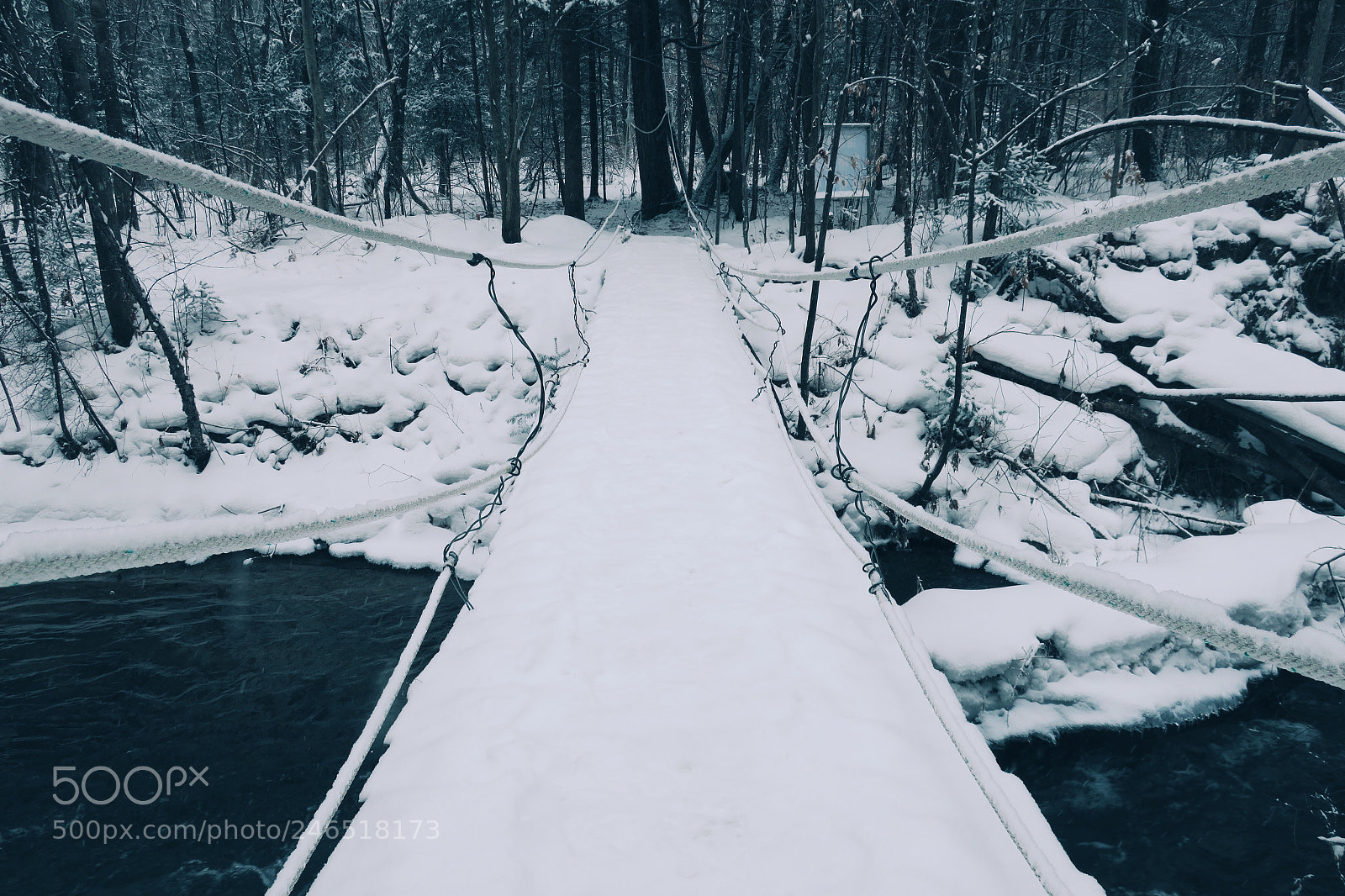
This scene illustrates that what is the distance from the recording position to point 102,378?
6902 millimetres

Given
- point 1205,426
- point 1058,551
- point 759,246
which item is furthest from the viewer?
point 759,246

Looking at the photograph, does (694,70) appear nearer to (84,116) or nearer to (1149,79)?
(1149,79)

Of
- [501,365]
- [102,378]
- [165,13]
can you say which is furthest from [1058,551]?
[165,13]

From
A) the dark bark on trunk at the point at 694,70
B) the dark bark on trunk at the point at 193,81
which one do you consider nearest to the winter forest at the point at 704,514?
the dark bark on trunk at the point at 694,70

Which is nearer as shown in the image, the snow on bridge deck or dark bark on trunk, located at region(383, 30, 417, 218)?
the snow on bridge deck

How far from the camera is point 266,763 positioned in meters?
3.33

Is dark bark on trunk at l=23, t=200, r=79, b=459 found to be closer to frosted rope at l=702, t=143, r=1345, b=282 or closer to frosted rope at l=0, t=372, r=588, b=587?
frosted rope at l=0, t=372, r=588, b=587

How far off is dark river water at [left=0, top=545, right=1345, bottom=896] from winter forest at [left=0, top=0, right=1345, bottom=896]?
21 millimetres

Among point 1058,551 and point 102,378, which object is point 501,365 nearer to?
point 102,378

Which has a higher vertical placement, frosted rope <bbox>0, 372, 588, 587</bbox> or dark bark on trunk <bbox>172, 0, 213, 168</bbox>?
dark bark on trunk <bbox>172, 0, 213, 168</bbox>

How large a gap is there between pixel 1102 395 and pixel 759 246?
6081mm

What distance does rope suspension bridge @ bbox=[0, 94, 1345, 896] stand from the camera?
1.25 meters

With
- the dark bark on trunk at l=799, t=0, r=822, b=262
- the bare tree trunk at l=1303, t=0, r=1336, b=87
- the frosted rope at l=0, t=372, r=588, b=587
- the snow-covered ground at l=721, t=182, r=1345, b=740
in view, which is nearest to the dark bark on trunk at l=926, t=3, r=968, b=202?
the snow-covered ground at l=721, t=182, r=1345, b=740

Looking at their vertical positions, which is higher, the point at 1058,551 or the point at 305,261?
the point at 305,261
